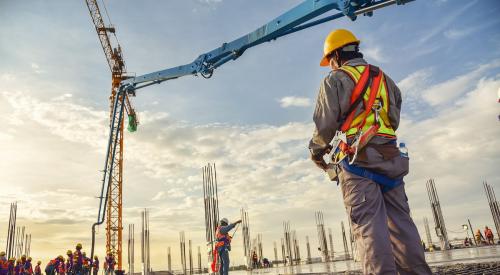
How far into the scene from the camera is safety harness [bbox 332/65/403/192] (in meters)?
2.20

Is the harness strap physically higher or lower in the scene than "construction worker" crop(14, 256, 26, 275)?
higher

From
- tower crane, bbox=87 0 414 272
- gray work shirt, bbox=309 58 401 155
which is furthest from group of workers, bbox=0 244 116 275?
gray work shirt, bbox=309 58 401 155

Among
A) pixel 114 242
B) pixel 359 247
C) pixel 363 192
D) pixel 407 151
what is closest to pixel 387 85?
pixel 407 151

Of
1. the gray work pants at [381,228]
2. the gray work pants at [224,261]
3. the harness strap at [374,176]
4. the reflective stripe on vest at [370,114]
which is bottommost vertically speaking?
the gray work pants at [224,261]

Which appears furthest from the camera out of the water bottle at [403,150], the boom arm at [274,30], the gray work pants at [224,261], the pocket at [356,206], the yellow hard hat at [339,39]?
the gray work pants at [224,261]

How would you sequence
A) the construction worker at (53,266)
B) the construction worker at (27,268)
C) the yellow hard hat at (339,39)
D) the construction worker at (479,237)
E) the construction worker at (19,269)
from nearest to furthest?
the yellow hard hat at (339,39)
the construction worker at (53,266)
the construction worker at (19,269)
the construction worker at (27,268)
the construction worker at (479,237)

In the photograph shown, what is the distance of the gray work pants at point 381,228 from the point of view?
1.98m

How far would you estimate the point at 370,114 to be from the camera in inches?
91.0

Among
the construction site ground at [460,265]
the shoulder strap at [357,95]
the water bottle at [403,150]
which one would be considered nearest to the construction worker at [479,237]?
the construction site ground at [460,265]

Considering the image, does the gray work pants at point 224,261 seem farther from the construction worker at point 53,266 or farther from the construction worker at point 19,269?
the construction worker at point 19,269

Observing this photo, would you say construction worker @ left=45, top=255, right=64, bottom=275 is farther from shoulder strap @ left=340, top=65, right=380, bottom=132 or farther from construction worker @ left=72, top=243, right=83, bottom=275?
shoulder strap @ left=340, top=65, right=380, bottom=132

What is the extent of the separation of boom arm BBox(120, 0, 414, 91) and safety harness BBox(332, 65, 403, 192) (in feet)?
13.5

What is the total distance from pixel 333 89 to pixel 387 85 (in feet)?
1.57

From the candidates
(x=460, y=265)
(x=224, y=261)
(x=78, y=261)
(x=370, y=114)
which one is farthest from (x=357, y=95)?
(x=78, y=261)
